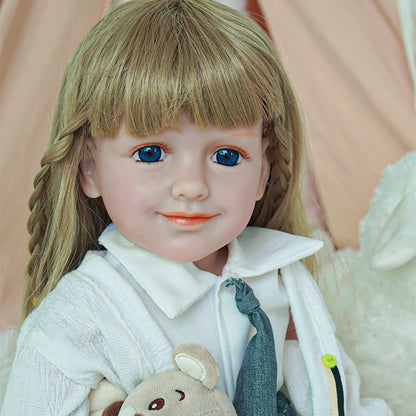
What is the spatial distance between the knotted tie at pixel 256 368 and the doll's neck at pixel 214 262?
7cm

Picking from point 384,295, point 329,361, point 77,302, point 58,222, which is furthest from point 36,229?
point 384,295

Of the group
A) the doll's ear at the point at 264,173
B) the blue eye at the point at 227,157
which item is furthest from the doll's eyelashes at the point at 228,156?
the doll's ear at the point at 264,173

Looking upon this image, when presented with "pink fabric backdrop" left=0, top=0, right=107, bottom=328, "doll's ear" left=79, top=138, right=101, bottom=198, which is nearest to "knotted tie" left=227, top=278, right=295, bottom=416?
"doll's ear" left=79, top=138, right=101, bottom=198

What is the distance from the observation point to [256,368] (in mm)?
1006

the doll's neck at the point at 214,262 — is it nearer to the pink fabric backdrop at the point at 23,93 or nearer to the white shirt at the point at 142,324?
the white shirt at the point at 142,324

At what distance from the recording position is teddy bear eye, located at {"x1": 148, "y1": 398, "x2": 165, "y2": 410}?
0.88 metres

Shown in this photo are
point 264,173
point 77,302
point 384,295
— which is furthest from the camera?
point 384,295

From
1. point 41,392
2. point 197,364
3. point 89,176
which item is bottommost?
point 41,392

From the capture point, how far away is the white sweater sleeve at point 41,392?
93 cm

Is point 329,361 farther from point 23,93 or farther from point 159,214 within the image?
point 23,93

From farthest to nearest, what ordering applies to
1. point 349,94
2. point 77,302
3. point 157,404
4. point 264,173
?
point 349,94, point 264,173, point 77,302, point 157,404

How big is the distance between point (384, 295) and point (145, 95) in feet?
2.50

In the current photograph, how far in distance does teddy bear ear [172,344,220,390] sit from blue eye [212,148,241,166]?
0.84 ft

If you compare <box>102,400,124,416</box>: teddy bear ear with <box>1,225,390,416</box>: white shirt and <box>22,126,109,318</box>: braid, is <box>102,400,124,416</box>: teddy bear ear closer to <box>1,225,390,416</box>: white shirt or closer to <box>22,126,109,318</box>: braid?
<box>1,225,390,416</box>: white shirt
